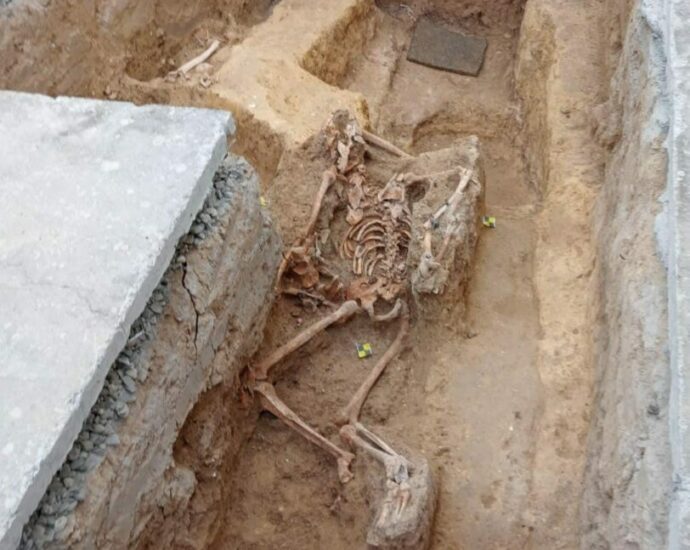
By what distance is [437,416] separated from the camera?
375cm

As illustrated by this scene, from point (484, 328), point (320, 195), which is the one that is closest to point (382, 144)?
point (320, 195)

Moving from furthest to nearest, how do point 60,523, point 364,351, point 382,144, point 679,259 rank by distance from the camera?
point 382,144 < point 364,351 < point 679,259 < point 60,523

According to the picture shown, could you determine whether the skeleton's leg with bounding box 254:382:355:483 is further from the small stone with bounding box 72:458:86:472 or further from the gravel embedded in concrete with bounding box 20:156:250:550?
the small stone with bounding box 72:458:86:472

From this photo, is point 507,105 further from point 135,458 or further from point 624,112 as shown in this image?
point 135,458

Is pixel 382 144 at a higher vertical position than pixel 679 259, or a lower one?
lower

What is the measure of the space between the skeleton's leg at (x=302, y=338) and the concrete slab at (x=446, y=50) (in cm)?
277

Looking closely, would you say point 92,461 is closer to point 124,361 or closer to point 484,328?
point 124,361

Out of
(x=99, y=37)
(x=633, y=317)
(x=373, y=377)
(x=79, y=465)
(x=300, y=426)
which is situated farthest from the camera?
(x=99, y=37)

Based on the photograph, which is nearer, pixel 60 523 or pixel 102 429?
pixel 60 523

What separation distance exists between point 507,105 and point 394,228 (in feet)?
6.38

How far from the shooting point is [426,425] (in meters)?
3.73

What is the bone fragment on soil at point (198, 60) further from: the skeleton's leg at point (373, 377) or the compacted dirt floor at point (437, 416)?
the skeleton's leg at point (373, 377)

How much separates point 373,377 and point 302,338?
1.21 ft

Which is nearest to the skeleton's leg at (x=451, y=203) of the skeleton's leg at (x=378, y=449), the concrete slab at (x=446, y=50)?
the skeleton's leg at (x=378, y=449)
